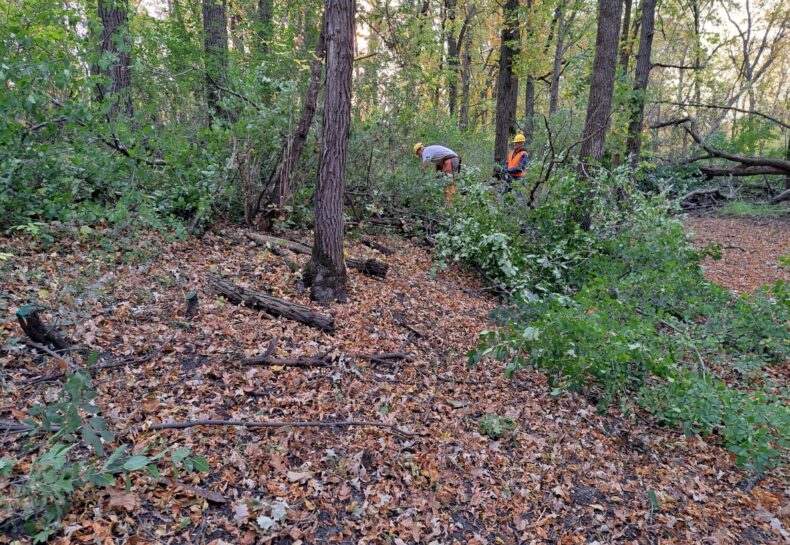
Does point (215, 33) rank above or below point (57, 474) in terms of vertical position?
above

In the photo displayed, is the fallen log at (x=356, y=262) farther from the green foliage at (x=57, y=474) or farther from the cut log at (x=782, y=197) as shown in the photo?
the cut log at (x=782, y=197)

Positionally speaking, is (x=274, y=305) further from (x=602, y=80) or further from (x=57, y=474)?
(x=602, y=80)

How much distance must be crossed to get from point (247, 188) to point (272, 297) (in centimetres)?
221

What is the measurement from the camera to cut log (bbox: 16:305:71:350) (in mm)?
2994

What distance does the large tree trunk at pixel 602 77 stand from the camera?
7340 millimetres

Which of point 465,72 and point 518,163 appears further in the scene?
point 465,72

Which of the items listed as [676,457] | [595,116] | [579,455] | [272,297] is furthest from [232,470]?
[595,116]

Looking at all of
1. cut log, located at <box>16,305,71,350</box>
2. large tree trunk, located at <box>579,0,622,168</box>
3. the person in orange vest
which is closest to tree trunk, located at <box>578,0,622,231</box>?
large tree trunk, located at <box>579,0,622,168</box>

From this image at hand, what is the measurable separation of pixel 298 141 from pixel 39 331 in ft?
11.8

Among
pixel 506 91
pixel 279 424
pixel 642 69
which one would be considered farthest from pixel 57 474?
pixel 642 69

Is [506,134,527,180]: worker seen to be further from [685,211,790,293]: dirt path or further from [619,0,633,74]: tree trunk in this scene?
[619,0,633,74]: tree trunk

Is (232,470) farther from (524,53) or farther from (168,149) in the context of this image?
(524,53)

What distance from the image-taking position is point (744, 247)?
403 inches

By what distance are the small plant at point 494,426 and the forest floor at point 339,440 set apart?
0.10 feet
